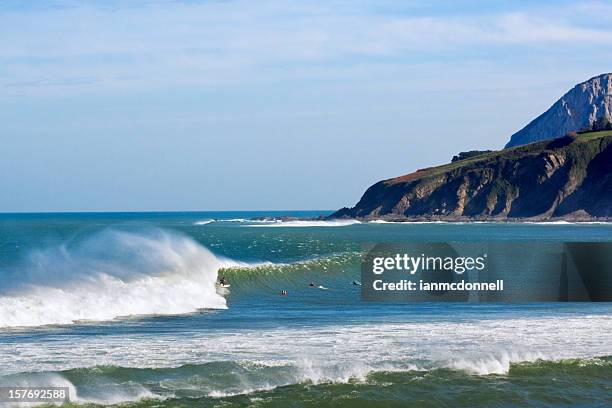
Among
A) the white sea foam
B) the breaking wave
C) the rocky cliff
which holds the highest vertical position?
the rocky cliff

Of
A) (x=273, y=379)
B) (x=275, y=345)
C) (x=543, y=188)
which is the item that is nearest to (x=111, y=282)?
(x=275, y=345)

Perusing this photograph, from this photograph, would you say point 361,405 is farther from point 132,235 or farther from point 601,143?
point 601,143

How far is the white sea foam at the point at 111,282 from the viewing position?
96.8ft

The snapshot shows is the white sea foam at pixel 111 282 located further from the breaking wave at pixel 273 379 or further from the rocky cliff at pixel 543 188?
the rocky cliff at pixel 543 188

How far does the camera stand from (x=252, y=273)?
4734 centimetres

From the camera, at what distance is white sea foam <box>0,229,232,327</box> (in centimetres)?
2950

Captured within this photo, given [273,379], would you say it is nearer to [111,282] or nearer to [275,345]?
[275,345]

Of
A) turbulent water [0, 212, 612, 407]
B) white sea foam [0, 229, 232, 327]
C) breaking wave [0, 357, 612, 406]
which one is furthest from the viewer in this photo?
white sea foam [0, 229, 232, 327]

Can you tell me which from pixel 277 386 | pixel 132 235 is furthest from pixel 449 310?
pixel 132 235

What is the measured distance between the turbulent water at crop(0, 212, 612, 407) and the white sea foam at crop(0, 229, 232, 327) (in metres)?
0.10

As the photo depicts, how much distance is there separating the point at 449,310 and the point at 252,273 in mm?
17203

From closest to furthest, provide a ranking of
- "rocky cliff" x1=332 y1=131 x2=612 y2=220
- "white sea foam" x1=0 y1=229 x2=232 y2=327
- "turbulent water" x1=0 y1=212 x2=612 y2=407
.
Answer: "turbulent water" x1=0 y1=212 x2=612 y2=407 < "white sea foam" x1=0 y1=229 x2=232 y2=327 < "rocky cliff" x1=332 y1=131 x2=612 y2=220

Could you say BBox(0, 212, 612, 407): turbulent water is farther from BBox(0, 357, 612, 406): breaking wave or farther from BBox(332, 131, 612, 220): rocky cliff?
BBox(332, 131, 612, 220): rocky cliff

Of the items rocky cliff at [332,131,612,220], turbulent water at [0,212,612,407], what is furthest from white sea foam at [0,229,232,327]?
rocky cliff at [332,131,612,220]
